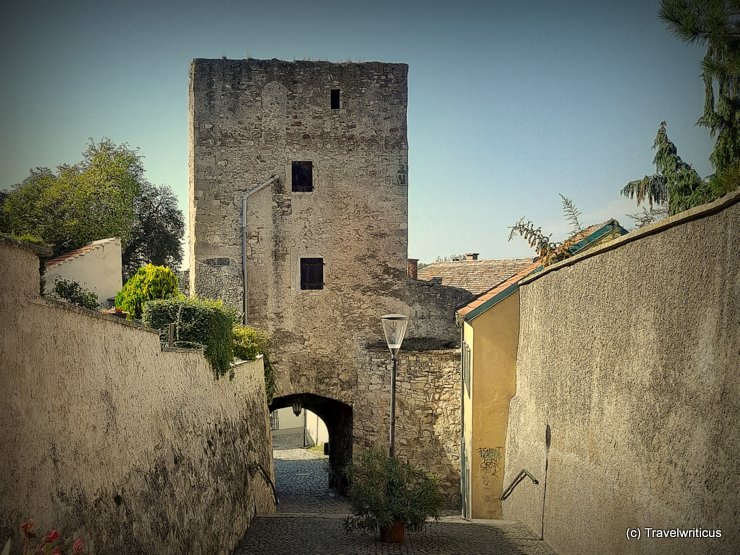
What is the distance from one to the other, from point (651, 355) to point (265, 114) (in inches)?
560

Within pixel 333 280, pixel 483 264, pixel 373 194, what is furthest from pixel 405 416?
pixel 483 264

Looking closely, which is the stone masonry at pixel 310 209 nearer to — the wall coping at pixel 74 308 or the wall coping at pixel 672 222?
the wall coping at pixel 672 222

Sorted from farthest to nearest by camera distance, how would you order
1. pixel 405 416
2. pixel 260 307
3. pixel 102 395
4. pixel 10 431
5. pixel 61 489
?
pixel 260 307 < pixel 405 416 < pixel 102 395 < pixel 61 489 < pixel 10 431

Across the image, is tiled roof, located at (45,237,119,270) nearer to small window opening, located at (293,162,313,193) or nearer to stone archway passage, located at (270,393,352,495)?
small window opening, located at (293,162,313,193)

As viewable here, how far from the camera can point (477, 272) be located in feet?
A: 83.2

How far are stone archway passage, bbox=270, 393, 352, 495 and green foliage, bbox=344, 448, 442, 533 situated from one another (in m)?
7.75

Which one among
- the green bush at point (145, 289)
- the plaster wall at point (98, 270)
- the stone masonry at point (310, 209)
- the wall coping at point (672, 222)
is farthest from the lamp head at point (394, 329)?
the plaster wall at point (98, 270)

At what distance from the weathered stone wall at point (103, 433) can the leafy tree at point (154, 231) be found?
16.4 m

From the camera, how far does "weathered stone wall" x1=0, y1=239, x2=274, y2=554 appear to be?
15.7 ft

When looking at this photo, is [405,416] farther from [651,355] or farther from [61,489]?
[61,489]

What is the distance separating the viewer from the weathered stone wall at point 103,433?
4.80 m

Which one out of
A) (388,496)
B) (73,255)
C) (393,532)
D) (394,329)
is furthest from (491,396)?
(73,255)

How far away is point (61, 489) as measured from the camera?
17.3 feet

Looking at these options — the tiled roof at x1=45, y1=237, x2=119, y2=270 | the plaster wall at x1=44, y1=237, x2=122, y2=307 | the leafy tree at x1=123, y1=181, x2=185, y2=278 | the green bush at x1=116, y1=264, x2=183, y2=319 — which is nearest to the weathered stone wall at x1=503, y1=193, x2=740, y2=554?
the green bush at x1=116, y1=264, x2=183, y2=319
